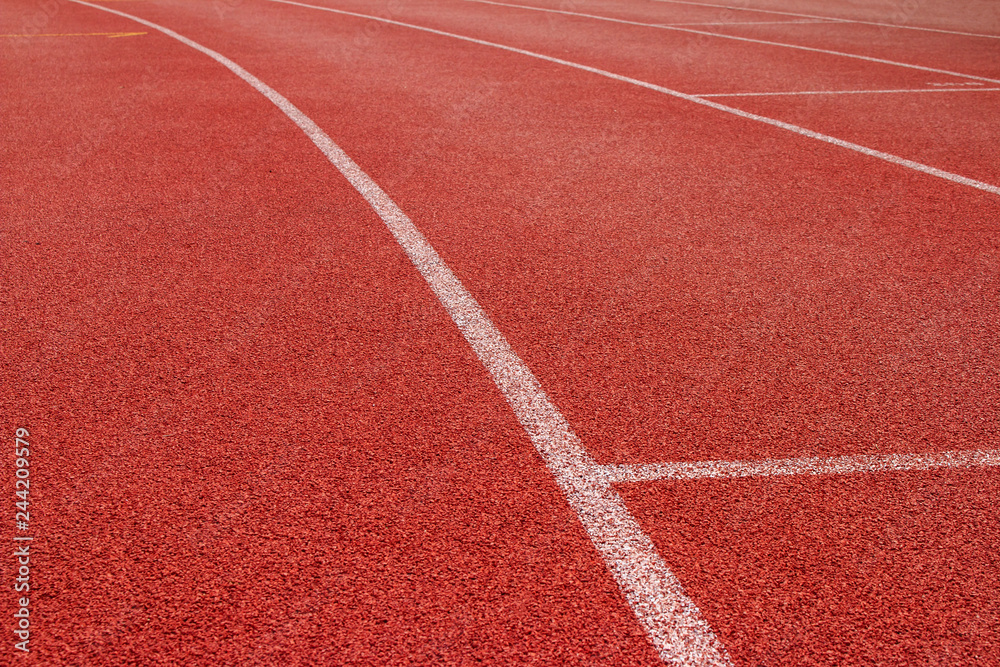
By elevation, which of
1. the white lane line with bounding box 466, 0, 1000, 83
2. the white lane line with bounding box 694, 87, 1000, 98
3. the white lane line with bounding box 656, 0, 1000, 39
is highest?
the white lane line with bounding box 656, 0, 1000, 39

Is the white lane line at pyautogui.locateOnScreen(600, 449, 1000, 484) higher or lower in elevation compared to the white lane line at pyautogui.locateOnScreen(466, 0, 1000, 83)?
lower

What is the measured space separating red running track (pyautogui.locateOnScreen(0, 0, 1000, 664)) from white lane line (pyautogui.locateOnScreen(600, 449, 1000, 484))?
0.17 ft

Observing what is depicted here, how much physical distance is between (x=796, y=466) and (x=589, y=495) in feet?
2.40

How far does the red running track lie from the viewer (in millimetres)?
2496

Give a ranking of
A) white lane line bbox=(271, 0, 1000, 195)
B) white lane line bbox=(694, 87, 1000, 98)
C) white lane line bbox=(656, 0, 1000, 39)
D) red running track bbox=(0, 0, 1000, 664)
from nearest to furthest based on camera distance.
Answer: red running track bbox=(0, 0, 1000, 664), white lane line bbox=(271, 0, 1000, 195), white lane line bbox=(694, 87, 1000, 98), white lane line bbox=(656, 0, 1000, 39)

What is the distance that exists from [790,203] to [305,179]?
124 inches

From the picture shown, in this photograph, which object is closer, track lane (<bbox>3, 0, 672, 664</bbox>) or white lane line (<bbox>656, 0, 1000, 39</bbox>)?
track lane (<bbox>3, 0, 672, 664</bbox>)

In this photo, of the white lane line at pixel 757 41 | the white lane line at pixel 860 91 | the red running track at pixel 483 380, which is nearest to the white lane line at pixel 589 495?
the red running track at pixel 483 380

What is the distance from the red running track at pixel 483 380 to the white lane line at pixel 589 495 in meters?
0.05

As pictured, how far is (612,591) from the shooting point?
2549mm

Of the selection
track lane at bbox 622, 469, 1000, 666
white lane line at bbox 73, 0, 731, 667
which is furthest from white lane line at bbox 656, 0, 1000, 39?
track lane at bbox 622, 469, 1000, 666

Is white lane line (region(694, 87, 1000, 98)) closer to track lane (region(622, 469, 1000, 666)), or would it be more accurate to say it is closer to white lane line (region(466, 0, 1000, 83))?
white lane line (region(466, 0, 1000, 83))

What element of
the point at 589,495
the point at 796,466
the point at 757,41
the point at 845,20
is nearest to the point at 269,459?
the point at 589,495

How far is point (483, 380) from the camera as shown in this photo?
3.63 m
